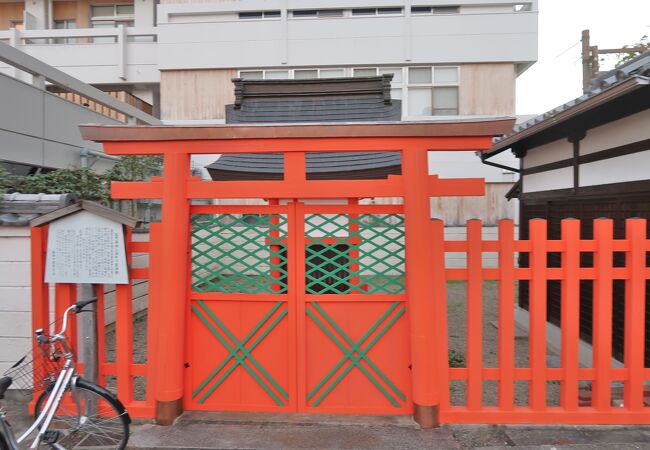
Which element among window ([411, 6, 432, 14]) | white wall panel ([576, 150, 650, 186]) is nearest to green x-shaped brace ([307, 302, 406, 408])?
white wall panel ([576, 150, 650, 186])

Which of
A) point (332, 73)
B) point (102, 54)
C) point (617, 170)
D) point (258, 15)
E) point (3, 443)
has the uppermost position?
point (258, 15)

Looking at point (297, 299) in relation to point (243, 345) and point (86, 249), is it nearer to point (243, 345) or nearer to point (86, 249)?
point (243, 345)

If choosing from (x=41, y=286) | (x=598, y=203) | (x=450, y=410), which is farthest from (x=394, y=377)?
(x=598, y=203)

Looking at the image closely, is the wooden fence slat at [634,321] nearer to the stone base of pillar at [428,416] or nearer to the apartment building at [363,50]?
the stone base of pillar at [428,416]

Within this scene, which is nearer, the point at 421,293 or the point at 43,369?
the point at 43,369

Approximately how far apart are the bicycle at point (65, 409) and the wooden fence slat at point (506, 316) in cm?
296

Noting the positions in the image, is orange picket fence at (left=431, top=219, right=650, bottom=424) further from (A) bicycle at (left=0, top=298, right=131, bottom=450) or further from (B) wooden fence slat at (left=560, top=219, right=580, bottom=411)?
(A) bicycle at (left=0, top=298, right=131, bottom=450)

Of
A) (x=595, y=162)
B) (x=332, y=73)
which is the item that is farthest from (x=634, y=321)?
(x=332, y=73)

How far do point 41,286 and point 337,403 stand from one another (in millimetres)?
2769

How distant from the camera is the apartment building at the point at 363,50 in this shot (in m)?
13.1

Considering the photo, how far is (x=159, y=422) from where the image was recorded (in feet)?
11.0

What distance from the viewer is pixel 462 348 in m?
6.00

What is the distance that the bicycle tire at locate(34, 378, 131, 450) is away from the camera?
9.63 ft

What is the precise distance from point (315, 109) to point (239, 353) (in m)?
4.86
